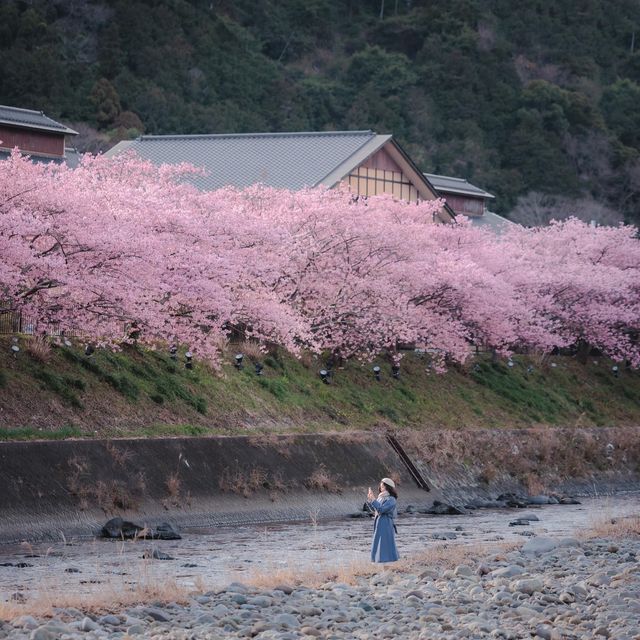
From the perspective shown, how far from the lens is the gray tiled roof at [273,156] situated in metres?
44.7

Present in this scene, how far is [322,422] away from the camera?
3253 centimetres

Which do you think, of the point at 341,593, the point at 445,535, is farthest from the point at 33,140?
the point at 341,593

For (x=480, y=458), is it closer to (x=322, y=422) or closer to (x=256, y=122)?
(x=322, y=422)

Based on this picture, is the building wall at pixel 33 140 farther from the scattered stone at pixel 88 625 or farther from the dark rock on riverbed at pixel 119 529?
the scattered stone at pixel 88 625

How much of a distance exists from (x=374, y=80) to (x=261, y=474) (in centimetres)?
6506

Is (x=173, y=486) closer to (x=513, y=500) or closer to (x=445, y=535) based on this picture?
(x=445, y=535)

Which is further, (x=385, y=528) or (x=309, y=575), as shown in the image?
(x=385, y=528)

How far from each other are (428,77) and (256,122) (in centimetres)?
1756

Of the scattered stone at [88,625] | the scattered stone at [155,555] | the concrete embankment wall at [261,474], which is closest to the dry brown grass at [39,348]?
the concrete embankment wall at [261,474]

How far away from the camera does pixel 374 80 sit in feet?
289

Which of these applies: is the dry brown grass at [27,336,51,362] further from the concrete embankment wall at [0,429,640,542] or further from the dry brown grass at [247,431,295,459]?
the dry brown grass at [247,431,295,459]

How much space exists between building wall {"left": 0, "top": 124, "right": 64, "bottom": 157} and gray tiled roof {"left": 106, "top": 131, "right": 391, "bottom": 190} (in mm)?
2423

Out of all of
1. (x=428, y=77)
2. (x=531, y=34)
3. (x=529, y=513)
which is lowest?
(x=529, y=513)

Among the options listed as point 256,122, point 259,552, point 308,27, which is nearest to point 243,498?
point 259,552
